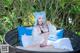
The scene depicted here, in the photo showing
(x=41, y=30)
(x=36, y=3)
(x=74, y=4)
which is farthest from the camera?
(x=74, y=4)

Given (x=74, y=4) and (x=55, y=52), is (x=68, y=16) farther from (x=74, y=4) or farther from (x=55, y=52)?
(x=55, y=52)

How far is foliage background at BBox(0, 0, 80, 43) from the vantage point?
4.77 feet

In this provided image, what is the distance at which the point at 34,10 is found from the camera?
4.78 feet

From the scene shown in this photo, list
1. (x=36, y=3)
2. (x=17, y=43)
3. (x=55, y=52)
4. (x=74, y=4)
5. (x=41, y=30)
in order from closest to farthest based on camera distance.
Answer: (x=55, y=52) < (x=41, y=30) < (x=17, y=43) < (x=36, y=3) < (x=74, y=4)

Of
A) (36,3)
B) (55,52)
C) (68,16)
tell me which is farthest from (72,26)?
(55,52)

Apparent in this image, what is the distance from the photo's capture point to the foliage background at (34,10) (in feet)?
4.77

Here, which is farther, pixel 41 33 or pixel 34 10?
pixel 34 10

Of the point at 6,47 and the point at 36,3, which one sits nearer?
the point at 6,47

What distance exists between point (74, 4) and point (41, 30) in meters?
0.76

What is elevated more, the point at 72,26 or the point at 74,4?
the point at 74,4

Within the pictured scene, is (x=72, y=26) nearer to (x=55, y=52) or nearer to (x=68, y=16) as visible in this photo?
(x=68, y=16)

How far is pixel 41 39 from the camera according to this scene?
1002mm

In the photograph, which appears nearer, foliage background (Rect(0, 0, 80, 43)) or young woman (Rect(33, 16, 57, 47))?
young woman (Rect(33, 16, 57, 47))

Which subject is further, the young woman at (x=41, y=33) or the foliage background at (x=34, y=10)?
the foliage background at (x=34, y=10)
